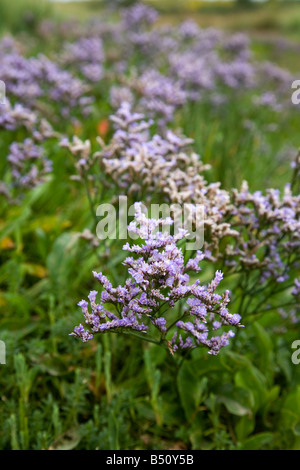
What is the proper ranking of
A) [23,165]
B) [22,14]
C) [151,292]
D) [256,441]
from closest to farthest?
[151,292], [256,441], [23,165], [22,14]

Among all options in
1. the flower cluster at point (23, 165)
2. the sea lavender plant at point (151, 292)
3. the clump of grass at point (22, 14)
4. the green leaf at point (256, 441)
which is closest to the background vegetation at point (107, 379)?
the green leaf at point (256, 441)

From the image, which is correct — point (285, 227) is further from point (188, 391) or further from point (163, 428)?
point (163, 428)

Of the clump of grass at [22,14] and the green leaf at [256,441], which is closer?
the green leaf at [256,441]

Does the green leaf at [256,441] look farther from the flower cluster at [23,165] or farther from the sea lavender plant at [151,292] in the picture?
the flower cluster at [23,165]

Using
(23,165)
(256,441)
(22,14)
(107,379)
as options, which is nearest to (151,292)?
(107,379)

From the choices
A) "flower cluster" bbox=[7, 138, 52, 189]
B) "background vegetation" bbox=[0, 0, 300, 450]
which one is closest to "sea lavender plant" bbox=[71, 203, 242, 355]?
"background vegetation" bbox=[0, 0, 300, 450]

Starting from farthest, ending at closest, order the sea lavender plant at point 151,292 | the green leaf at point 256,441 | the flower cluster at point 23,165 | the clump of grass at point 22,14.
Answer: the clump of grass at point 22,14 < the flower cluster at point 23,165 < the green leaf at point 256,441 < the sea lavender plant at point 151,292

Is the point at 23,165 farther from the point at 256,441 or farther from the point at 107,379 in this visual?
the point at 256,441
